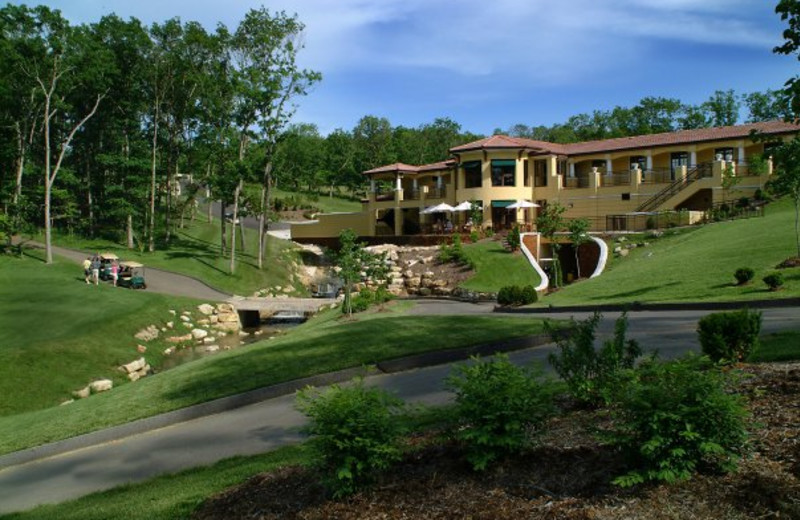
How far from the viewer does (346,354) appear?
48.1 feet

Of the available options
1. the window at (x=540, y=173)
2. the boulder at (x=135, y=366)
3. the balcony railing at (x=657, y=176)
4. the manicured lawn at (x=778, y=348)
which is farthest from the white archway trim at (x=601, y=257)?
the boulder at (x=135, y=366)

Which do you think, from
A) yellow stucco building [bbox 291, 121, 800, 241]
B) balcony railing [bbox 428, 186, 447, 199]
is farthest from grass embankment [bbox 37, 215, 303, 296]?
balcony railing [bbox 428, 186, 447, 199]

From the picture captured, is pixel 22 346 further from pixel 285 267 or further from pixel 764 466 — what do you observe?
pixel 285 267

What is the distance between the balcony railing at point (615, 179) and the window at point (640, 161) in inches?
54.4

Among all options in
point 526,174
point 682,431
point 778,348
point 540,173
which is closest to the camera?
point 682,431

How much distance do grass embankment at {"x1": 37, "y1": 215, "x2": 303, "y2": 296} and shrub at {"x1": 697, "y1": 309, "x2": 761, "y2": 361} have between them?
35517 millimetres

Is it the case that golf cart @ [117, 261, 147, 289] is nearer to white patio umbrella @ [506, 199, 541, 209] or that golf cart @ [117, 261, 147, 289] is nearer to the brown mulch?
white patio umbrella @ [506, 199, 541, 209]

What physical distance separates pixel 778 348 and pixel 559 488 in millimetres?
7352

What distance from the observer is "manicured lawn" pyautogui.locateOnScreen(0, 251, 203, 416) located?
20.9m

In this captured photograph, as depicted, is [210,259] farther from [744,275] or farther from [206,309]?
[744,275]

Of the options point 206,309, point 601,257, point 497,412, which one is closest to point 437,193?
point 601,257

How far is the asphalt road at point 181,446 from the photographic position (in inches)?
362

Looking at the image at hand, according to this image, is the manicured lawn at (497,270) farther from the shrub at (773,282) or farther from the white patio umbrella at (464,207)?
the shrub at (773,282)

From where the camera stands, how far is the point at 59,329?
25469 mm
